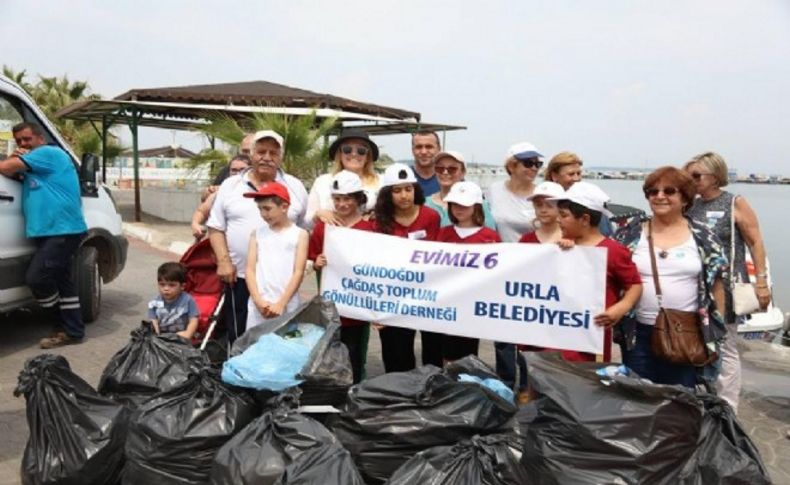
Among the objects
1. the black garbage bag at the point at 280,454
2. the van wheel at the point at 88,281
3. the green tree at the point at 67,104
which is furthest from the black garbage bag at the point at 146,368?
the green tree at the point at 67,104

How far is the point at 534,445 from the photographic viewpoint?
8.14ft

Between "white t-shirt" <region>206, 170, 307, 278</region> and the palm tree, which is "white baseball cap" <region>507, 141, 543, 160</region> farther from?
the palm tree

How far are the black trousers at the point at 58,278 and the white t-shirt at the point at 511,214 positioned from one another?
3.50 metres

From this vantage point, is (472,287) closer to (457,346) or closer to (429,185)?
(457,346)

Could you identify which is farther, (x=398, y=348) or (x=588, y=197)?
(x=398, y=348)

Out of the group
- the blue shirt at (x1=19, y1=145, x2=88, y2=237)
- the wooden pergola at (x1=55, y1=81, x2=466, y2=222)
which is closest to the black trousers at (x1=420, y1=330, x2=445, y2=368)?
the blue shirt at (x1=19, y1=145, x2=88, y2=237)

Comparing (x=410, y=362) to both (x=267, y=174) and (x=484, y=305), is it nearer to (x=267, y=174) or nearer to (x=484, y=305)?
(x=484, y=305)

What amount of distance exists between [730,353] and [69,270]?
504cm

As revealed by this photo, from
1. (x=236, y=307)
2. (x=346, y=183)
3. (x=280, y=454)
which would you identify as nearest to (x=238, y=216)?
(x=236, y=307)

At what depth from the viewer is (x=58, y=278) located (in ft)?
18.1

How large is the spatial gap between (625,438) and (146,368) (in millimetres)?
2444

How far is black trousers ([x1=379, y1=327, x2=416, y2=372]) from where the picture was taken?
4.14 metres

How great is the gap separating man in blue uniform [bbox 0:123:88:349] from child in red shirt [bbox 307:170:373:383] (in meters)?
2.49

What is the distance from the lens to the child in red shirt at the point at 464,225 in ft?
12.3
